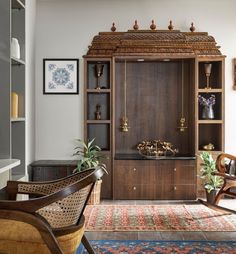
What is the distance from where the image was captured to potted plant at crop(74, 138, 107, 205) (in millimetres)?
5289

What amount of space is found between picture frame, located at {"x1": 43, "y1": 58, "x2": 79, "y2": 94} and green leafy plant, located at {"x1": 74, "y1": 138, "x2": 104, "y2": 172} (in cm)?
74

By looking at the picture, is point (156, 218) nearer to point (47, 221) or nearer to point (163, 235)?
point (163, 235)

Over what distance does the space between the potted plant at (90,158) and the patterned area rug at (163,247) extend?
1.54 m

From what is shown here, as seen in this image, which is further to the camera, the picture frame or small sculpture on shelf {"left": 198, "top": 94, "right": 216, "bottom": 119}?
the picture frame

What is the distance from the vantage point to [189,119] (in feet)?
19.5

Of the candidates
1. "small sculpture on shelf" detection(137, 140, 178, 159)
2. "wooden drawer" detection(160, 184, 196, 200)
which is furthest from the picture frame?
"wooden drawer" detection(160, 184, 196, 200)

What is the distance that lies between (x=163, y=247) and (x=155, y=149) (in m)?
2.23

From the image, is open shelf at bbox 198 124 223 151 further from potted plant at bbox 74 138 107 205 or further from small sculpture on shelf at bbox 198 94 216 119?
potted plant at bbox 74 138 107 205

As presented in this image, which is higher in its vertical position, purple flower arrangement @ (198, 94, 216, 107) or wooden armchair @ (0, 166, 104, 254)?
purple flower arrangement @ (198, 94, 216, 107)

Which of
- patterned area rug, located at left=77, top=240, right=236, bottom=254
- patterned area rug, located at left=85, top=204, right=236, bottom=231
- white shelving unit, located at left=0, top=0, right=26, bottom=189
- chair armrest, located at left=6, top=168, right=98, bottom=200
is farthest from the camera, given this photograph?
patterned area rug, located at left=85, top=204, right=236, bottom=231

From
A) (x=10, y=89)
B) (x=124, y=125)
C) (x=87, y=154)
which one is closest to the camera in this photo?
(x=10, y=89)

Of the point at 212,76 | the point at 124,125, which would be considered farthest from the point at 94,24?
the point at 212,76

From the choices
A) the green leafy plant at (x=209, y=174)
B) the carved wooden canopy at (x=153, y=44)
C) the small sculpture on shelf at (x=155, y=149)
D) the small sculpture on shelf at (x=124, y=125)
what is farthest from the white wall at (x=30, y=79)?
the green leafy plant at (x=209, y=174)

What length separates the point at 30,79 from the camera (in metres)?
5.57
